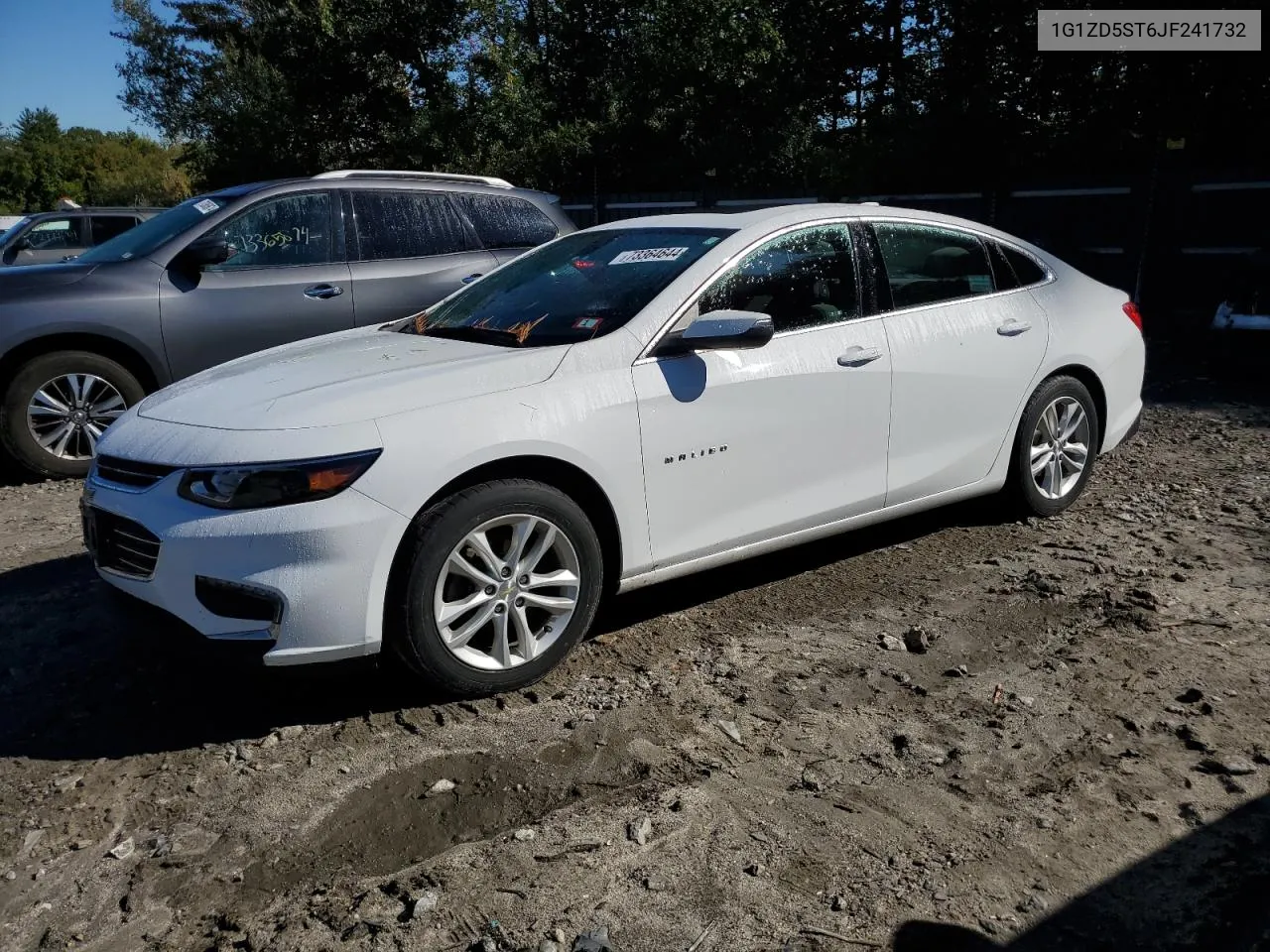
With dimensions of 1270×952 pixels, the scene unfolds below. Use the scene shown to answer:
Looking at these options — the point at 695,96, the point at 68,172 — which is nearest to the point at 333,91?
the point at 695,96

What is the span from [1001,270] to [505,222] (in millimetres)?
3984

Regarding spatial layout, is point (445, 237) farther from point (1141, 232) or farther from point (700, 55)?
point (700, 55)

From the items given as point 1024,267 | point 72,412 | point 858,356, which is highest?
point 1024,267

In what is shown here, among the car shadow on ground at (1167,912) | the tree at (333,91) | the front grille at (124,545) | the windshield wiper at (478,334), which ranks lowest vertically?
the car shadow on ground at (1167,912)

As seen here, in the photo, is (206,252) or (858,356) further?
(206,252)

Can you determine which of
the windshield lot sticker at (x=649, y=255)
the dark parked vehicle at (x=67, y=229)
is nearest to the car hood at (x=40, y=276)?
the windshield lot sticker at (x=649, y=255)

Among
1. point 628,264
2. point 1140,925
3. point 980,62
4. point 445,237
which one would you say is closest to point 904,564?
point 628,264

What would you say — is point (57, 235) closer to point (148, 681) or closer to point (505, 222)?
point (505, 222)

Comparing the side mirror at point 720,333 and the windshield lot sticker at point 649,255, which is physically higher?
the windshield lot sticker at point 649,255

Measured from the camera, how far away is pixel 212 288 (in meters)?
7.06

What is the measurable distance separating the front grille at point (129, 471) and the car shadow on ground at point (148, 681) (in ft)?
1.22

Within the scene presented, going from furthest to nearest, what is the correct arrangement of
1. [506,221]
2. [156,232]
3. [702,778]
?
[506,221] < [156,232] < [702,778]

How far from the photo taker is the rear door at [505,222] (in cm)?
801

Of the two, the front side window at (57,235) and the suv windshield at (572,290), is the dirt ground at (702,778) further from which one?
the front side window at (57,235)
